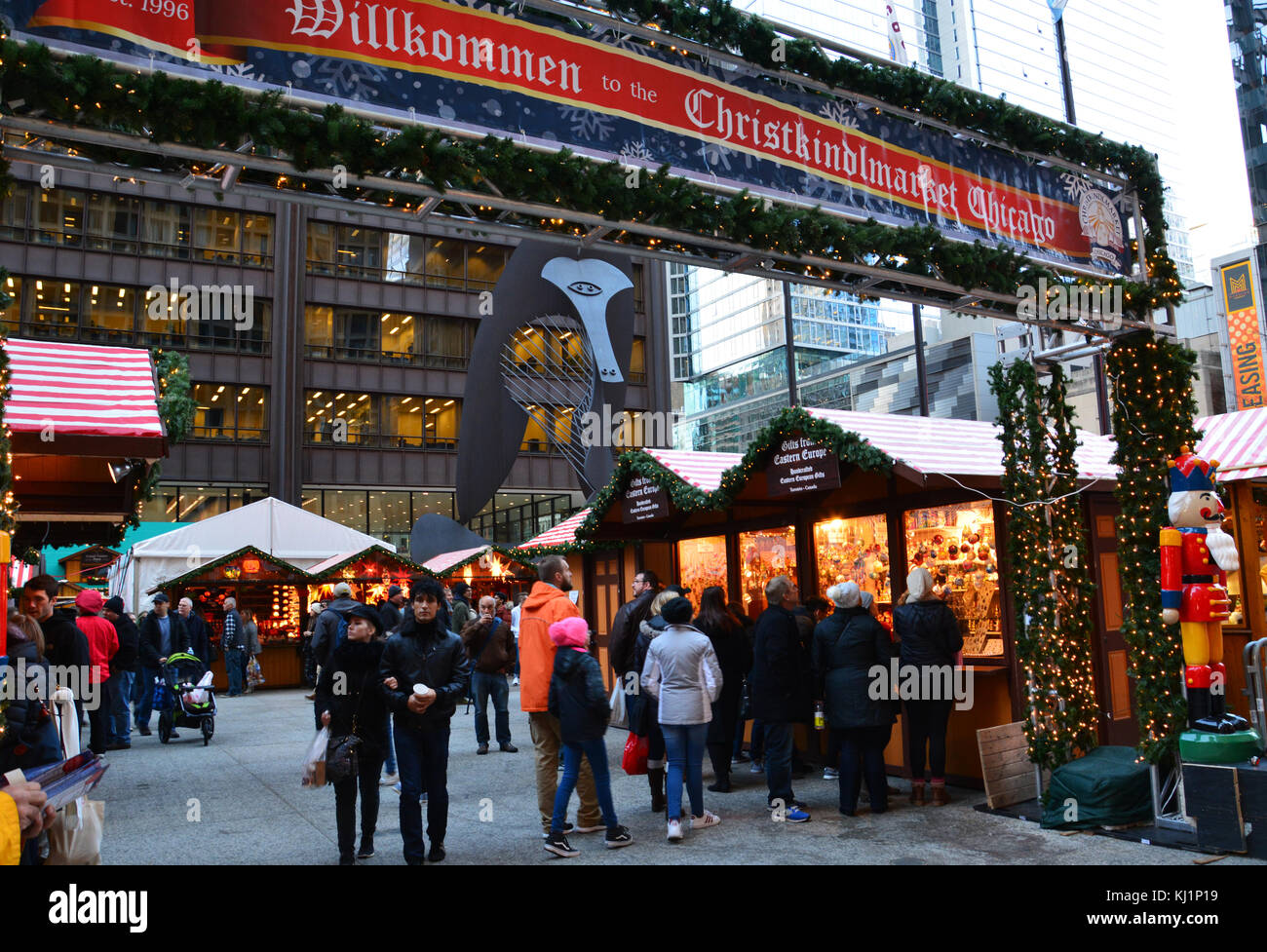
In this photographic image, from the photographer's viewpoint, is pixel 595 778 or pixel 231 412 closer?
pixel 595 778

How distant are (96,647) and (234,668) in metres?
10.4

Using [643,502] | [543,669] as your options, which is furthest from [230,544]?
[543,669]

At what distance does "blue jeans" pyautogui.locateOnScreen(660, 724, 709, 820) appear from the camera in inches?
280

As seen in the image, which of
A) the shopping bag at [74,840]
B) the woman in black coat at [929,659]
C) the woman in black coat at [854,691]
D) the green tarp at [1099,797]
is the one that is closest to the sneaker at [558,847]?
the woman in black coat at [854,691]

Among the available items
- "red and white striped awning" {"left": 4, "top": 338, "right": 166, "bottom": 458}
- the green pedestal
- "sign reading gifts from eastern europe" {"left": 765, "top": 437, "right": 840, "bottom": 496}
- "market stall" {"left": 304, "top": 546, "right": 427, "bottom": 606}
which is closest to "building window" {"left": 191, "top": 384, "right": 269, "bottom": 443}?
"market stall" {"left": 304, "top": 546, "right": 427, "bottom": 606}

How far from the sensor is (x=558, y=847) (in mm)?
6758

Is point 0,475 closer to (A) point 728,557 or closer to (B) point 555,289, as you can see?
(A) point 728,557

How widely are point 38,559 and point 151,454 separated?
1193cm

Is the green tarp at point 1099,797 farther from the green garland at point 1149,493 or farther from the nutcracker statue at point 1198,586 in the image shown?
the nutcracker statue at point 1198,586

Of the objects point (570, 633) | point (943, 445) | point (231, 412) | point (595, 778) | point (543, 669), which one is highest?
point (231, 412)

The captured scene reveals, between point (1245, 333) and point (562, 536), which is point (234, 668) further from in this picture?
point (1245, 333)

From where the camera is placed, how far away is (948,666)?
27.1 feet

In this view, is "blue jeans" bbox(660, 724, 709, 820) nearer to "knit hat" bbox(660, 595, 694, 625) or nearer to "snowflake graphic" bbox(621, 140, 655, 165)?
"knit hat" bbox(660, 595, 694, 625)

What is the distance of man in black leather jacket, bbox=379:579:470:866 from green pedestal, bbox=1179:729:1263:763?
505cm
